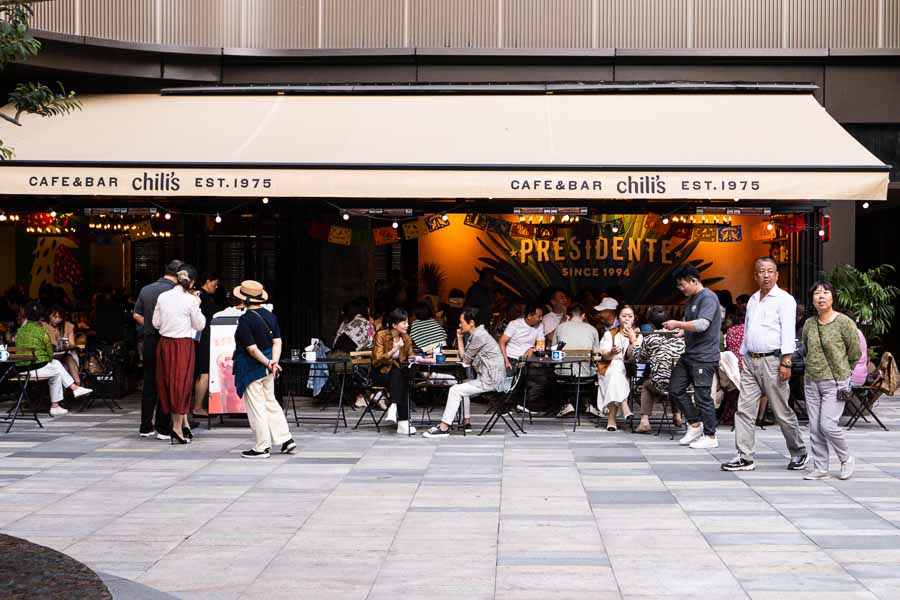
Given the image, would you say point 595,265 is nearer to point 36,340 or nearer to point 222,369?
point 222,369

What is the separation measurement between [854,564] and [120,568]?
409 cm

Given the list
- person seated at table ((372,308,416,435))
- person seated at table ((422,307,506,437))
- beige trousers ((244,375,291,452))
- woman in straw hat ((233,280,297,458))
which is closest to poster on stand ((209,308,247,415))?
person seated at table ((372,308,416,435))

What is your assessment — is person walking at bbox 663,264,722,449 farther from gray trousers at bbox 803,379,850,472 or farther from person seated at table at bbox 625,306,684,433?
gray trousers at bbox 803,379,850,472

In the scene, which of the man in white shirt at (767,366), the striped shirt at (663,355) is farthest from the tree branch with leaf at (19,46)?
the striped shirt at (663,355)

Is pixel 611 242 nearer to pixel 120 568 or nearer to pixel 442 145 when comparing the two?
pixel 442 145

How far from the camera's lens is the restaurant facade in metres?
12.5

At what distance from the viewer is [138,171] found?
12734 mm

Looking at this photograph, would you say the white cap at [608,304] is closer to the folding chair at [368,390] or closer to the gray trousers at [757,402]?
the folding chair at [368,390]

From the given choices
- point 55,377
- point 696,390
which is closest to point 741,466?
point 696,390

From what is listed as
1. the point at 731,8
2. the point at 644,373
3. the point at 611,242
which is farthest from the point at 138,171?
the point at 611,242

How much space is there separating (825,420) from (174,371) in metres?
6.15

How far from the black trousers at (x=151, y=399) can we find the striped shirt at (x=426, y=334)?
3.17 meters

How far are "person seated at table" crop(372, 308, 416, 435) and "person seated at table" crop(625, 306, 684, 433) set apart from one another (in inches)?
95.7

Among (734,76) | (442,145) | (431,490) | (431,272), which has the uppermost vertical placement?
(734,76)
